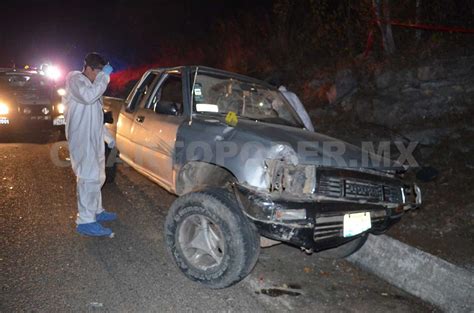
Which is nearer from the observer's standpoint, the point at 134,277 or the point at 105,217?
the point at 134,277

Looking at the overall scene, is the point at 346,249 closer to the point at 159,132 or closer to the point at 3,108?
the point at 159,132

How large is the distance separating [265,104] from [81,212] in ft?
7.64

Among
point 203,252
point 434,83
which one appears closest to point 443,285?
point 203,252

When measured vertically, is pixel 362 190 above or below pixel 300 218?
above

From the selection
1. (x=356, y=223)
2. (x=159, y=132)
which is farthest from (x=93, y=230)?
(x=356, y=223)

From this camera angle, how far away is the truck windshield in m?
4.64

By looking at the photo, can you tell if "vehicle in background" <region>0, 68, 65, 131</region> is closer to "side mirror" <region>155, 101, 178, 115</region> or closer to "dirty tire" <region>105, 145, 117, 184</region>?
"dirty tire" <region>105, 145, 117, 184</region>

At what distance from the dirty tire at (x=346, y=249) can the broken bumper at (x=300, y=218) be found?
3.25 ft

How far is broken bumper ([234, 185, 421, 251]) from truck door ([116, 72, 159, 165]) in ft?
7.89

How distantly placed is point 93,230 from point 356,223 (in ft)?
8.55

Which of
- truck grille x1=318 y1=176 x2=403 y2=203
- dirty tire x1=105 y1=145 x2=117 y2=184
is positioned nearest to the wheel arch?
truck grille x1=318 y1=176 x2=403 y2=203

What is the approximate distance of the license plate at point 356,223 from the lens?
334 centimetres

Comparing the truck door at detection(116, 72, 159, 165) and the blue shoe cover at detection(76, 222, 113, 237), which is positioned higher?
the truck door at detection(116, 72, 159, 165)

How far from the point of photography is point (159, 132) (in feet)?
15.2
